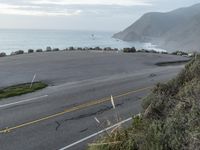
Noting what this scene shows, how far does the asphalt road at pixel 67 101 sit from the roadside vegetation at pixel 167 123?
7.82 feet

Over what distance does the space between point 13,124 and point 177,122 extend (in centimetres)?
671

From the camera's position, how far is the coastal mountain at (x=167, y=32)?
138 m

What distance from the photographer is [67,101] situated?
16.3 m

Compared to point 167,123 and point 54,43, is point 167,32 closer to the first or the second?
point 54,43

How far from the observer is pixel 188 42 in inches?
5512

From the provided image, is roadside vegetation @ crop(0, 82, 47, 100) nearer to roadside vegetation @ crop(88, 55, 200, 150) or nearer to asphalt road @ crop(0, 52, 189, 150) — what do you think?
asphalt road @ crop(0, 52, 189, 150)

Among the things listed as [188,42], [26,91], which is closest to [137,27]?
[188,42]

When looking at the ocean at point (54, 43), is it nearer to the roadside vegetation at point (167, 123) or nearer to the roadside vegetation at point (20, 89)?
the roadside vegetation at point (20, 89)

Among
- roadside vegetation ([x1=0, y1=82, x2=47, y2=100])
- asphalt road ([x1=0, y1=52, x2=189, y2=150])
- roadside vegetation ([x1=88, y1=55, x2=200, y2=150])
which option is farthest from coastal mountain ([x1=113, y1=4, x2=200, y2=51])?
roadside vegetation ([x1=88, y1=55, x2=200, y2=150])

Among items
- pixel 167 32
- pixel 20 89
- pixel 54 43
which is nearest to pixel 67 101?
pixel 20 89

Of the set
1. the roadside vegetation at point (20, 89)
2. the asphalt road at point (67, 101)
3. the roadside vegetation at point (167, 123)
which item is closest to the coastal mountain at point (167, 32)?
the asphalt road at point (67, 101)

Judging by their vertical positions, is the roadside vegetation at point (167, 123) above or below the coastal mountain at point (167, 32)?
above

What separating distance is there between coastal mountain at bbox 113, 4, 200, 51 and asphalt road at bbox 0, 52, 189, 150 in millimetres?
98950

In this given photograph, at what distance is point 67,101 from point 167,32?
15395 cm
